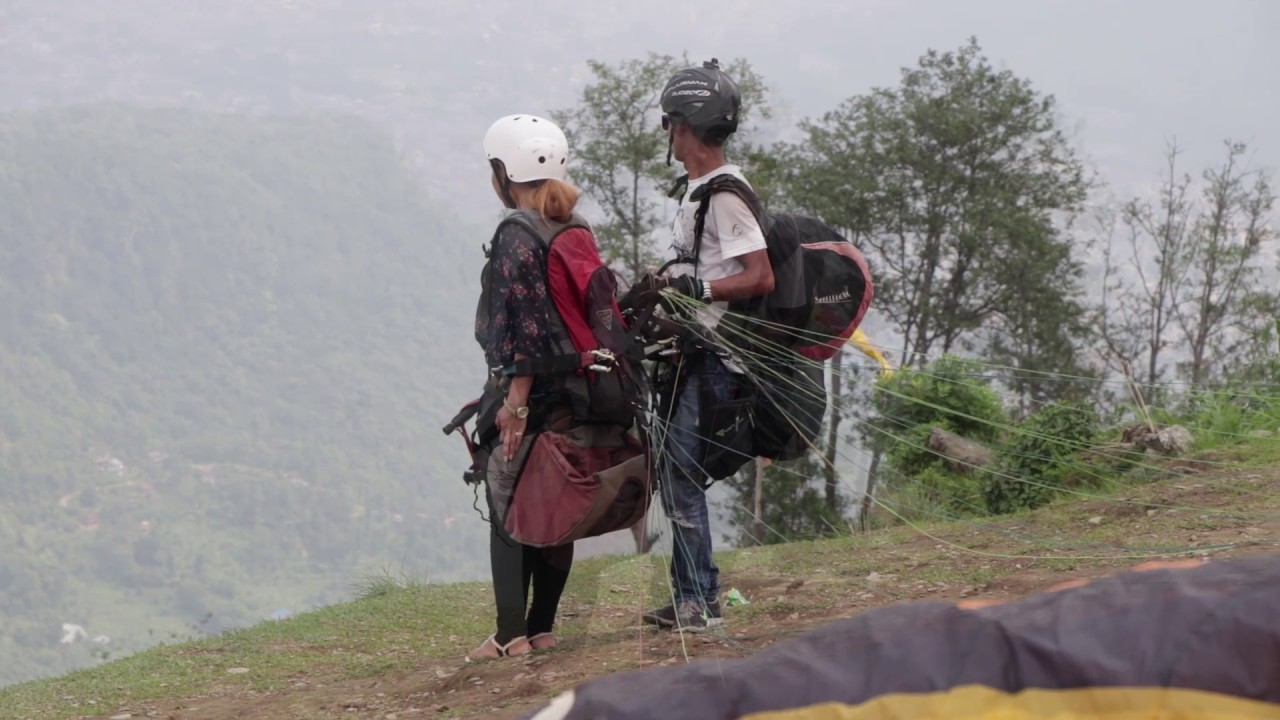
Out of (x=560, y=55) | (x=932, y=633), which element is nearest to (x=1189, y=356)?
(x=932, y=633)

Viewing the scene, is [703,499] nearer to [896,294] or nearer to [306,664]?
[306,664]

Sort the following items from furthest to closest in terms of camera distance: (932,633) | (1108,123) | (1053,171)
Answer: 1. (1108,123)
2. (1053,171)
3. (932,633)

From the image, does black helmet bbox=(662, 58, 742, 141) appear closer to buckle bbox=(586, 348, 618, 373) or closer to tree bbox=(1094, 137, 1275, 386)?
buckle bbox=(586, 348, 618, 373)

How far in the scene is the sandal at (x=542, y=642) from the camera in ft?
15.8

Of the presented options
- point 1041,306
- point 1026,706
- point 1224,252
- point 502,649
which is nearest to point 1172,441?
point 502,649

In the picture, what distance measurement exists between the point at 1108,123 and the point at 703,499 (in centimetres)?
14305

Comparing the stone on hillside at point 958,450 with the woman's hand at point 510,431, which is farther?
the stone on hillside at point 958,450

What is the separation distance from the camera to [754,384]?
4367 mm

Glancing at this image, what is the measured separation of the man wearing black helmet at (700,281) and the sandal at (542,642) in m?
0.53

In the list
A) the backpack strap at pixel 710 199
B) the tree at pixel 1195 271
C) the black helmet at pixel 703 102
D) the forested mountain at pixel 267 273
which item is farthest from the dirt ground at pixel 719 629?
the forested mountain at pixel 267 273

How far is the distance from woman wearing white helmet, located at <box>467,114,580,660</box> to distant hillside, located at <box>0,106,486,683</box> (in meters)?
77.6

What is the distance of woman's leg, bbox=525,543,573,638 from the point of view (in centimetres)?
477

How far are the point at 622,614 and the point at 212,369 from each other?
404 feet

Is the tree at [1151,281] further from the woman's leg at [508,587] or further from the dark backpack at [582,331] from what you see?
the dark backpack at [582,331]
